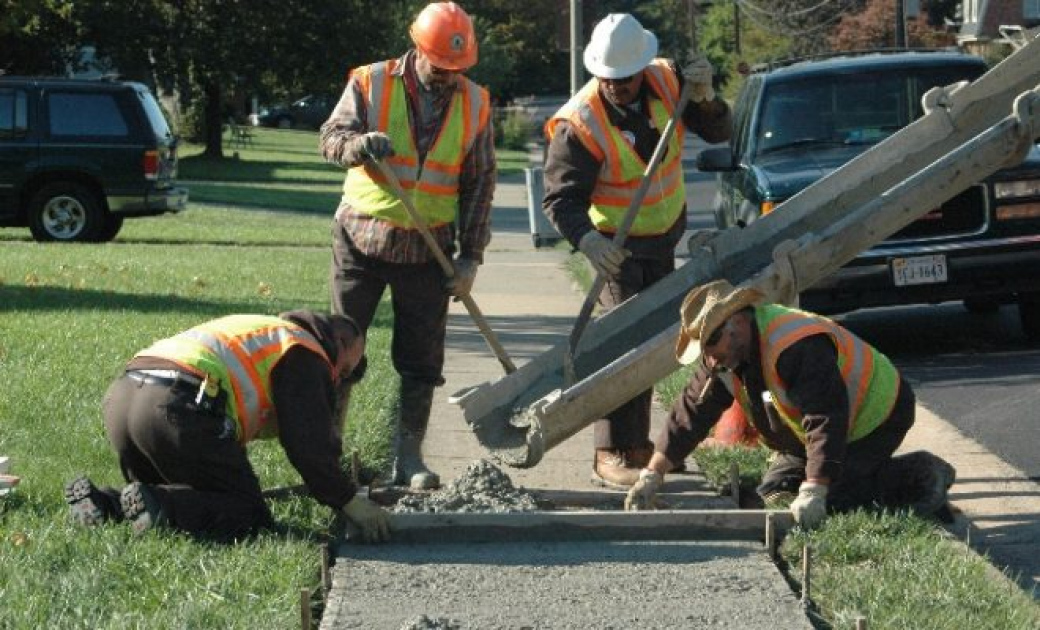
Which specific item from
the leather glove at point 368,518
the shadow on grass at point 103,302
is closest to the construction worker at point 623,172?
the leather glove at point 368,518

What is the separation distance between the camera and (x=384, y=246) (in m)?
7.53

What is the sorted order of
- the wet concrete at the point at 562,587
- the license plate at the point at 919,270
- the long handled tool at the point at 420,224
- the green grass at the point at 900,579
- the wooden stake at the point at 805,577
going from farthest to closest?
the license plate at the point at 919,270 → the long handled tool at the point at 420,224 → the wooden stake at the point at 805,577 → the wet concrete at the point at 562,587 → the green grass at the point at 900,579

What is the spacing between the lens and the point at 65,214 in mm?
21984

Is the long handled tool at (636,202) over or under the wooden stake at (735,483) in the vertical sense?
over

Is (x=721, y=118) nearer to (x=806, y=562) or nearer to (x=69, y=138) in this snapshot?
(x=806, y=562)

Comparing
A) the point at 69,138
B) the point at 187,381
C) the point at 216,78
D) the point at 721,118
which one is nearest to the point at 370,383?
the point at 721,118

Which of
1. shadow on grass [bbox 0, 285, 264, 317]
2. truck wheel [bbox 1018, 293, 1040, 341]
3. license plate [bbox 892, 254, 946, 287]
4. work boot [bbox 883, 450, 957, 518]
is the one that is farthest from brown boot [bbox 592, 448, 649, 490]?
shadow on grass [bbox 0, 285, 264, 317]

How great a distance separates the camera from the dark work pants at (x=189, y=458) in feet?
20.6

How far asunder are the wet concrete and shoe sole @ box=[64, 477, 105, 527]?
2.79 ft

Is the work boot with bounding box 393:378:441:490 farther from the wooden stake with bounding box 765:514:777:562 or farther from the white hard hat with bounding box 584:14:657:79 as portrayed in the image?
the wooden stake with bounding box 765:514:777:562

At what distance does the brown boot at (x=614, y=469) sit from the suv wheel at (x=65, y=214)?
49.4 ft

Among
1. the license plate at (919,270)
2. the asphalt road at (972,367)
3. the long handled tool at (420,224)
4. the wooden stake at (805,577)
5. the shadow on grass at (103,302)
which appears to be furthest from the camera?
the shadow on grass at (103,302)

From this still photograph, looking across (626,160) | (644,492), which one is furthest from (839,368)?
(626,160)

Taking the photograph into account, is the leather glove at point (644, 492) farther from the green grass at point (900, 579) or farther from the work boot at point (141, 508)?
the work boot at point (141, 508)
